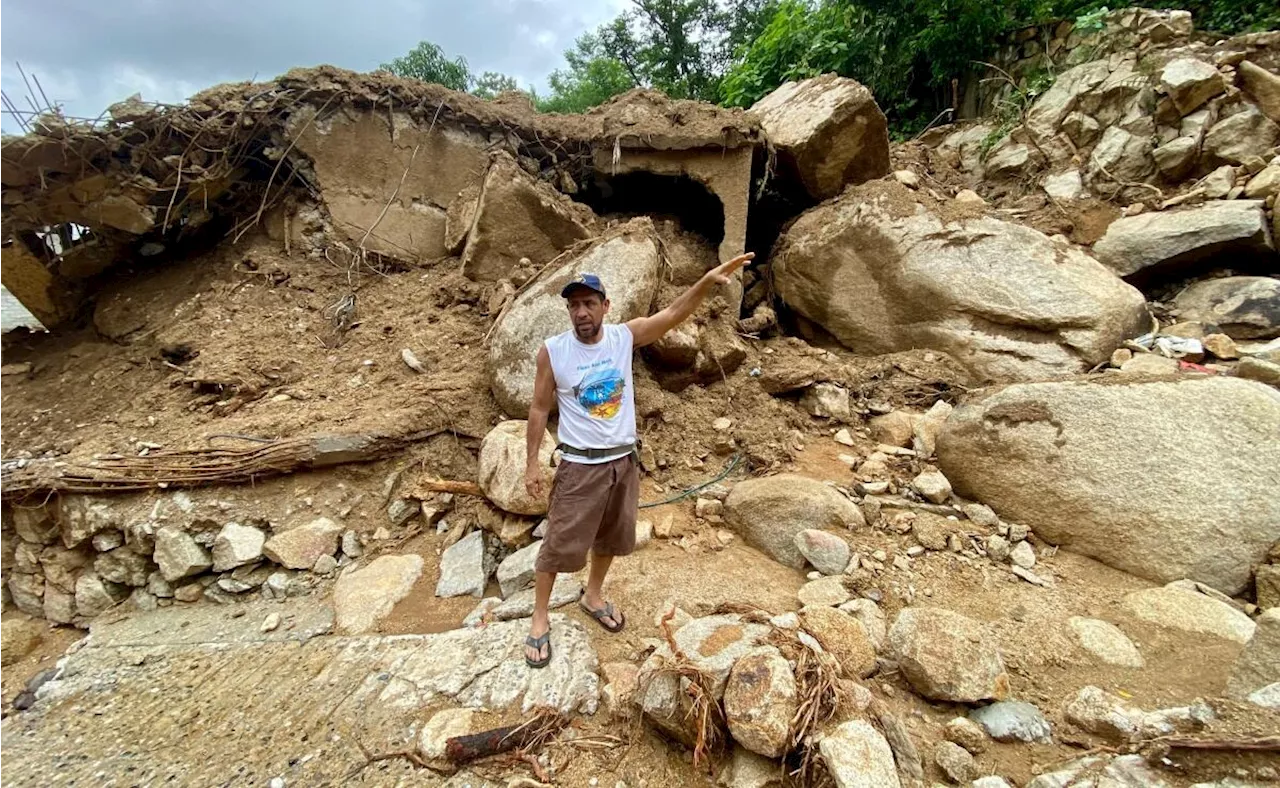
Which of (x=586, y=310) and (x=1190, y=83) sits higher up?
(x=1190, y=83)

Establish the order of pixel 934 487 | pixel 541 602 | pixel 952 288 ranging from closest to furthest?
1. pixel 541 602
2. pixel 934 487
3. pixel 952 288

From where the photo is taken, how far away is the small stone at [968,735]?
73.3 inches

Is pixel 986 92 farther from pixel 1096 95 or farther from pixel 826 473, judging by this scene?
pixel 826 473

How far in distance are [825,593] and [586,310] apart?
169cm

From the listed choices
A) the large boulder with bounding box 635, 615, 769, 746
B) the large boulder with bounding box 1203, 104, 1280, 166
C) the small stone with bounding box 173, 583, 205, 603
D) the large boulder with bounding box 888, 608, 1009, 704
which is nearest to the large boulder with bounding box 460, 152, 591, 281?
the small stone with bounding box 173, 583, 205, 603

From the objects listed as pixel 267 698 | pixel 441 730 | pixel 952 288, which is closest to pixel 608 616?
pixel 441 730

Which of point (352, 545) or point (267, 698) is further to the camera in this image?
point (352, 545)

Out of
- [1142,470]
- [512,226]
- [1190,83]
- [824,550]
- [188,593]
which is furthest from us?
[1190,83]

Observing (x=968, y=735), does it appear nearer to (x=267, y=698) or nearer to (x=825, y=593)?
(x=825, y=593)

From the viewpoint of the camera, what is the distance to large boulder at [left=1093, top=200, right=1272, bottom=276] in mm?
4066

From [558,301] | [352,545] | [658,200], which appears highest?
[658,200]

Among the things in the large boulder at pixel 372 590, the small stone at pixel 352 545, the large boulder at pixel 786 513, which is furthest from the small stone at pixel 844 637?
the small stone at pixel 352 545

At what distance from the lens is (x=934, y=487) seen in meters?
3.17

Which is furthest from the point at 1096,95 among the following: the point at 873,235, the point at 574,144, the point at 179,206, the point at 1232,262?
the point at 179,206
